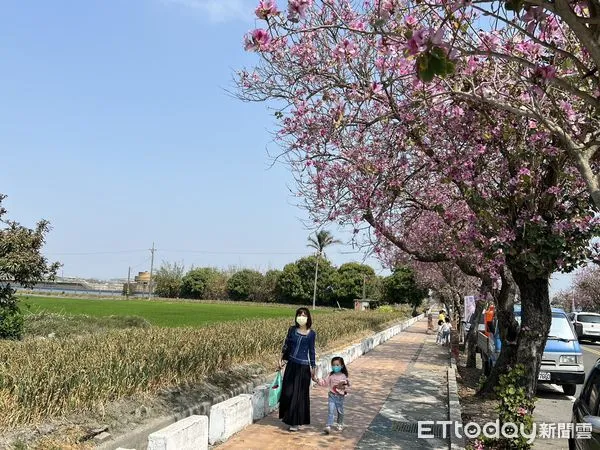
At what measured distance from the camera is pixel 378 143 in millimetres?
9375

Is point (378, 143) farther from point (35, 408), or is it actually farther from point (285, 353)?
point (35, 408)

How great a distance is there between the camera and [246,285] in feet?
284

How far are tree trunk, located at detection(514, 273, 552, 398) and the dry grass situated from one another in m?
5.02

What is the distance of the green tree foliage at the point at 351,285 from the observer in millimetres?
78375

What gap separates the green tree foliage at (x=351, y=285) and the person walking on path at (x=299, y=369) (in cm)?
7049

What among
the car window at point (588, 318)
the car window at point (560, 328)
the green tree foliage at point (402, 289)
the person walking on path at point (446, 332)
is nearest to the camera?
the car window at point (560, 328)

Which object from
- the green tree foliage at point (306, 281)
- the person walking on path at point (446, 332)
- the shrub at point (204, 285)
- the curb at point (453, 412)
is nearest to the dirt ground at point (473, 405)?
the curb at point (453, 412)

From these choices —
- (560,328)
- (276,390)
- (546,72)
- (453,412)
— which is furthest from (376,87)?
(560,328)

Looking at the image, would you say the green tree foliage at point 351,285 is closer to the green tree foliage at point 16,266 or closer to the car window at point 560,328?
the car window at point 560,328

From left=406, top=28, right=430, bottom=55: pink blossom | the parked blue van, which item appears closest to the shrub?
the parked blue van

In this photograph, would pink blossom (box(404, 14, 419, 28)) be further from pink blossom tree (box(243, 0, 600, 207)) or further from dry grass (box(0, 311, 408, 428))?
dry grass (box(0, 311, 408, 428))

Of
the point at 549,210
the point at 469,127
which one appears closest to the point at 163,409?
the point at 469,127

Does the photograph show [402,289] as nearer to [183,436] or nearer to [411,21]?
[183,436]

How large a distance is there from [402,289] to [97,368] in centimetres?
6043
